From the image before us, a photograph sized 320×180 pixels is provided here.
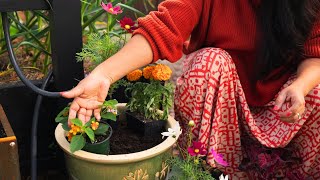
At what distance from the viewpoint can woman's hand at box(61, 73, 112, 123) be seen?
1.26m

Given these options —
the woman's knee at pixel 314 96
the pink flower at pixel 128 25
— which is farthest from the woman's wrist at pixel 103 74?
the woman's knee at pixel 314 96

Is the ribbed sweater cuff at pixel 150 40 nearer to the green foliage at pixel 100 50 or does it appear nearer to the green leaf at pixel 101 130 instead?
the green foliage at pixel 100 50

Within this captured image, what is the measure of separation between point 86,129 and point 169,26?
1.41 ft

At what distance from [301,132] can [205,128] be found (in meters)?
0.34

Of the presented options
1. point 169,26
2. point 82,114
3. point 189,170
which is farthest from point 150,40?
point 189,170

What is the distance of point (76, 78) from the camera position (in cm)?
150

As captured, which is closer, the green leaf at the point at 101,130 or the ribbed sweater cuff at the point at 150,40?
the green leaf at the point at 101,130

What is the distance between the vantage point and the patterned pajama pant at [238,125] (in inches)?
58.0

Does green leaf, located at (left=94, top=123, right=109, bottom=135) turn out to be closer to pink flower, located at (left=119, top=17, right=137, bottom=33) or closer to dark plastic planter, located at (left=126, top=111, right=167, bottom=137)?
dark plastic planter, located at (left=126, top=111, right=167, bottom=137)

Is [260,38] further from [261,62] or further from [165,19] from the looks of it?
[165,19]

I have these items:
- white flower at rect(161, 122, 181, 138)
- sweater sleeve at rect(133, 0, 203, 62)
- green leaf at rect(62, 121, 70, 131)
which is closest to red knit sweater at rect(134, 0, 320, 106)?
sweater sleeve at rect(133, 0, 203, 62)

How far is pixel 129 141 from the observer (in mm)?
1438

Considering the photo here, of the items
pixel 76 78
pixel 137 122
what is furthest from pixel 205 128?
pixel 76 78

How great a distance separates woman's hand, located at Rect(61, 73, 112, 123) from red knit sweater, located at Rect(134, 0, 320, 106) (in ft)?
0.68
